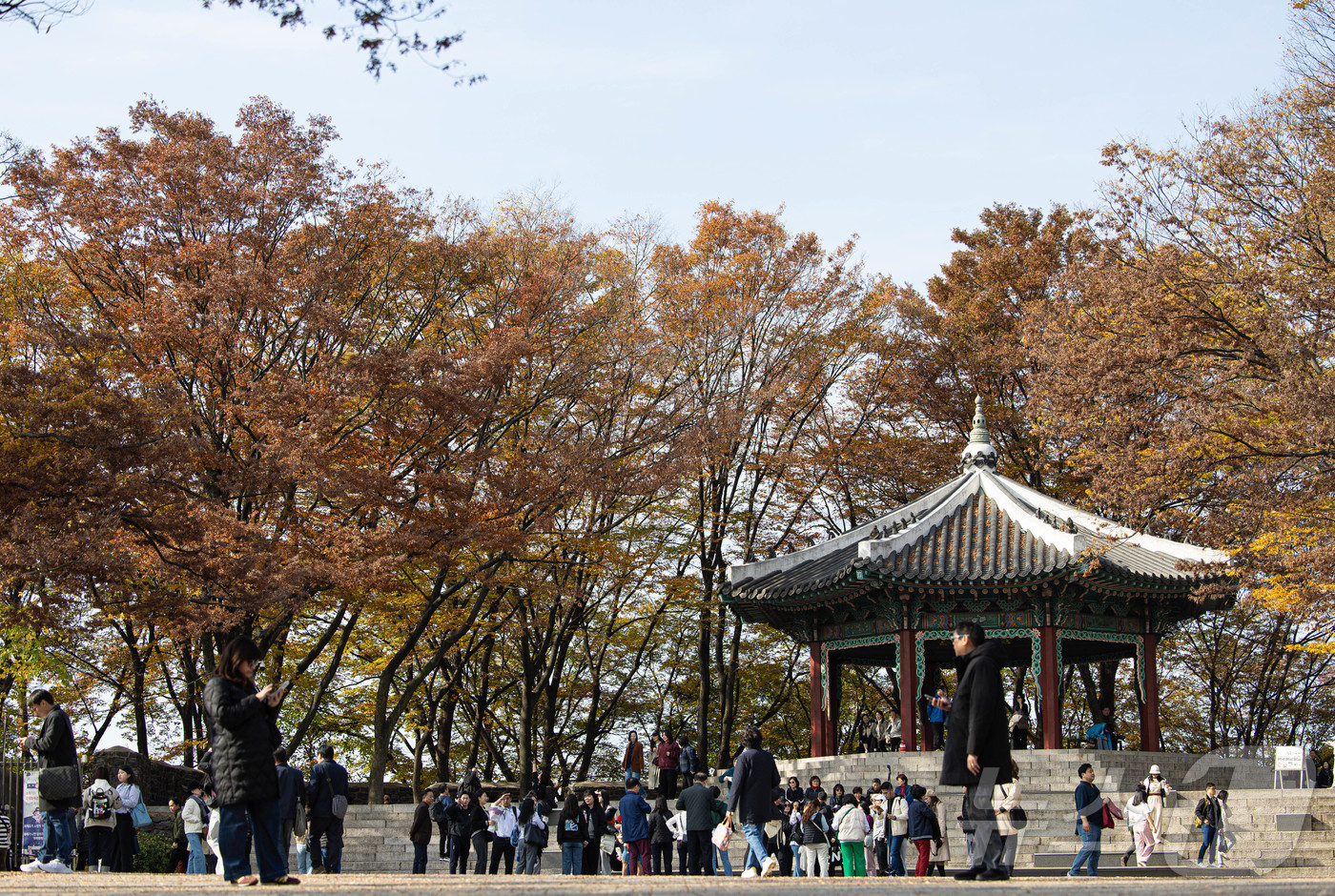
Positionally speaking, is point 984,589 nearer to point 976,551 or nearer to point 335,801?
point 976,551

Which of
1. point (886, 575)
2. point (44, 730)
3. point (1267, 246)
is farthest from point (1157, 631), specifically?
point (44, 730)

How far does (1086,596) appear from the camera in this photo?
66.2ft

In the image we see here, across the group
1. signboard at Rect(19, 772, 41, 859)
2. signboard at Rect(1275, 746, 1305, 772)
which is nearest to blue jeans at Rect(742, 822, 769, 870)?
signboard at Rect(19, 772, 41, 859)

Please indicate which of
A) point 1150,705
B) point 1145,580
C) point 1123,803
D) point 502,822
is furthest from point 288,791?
point 1150,705

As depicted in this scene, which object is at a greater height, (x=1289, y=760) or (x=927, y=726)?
(x=927, y=726)

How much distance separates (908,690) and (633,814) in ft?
20.5

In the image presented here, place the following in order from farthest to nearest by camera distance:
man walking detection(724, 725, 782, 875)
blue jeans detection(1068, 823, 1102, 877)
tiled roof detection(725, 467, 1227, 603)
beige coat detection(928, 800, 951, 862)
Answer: tiled roof detection(725, 467, 1227, 603)
beige coat detection(928, 800, 951, 862)
blue jeans detection(1068, 823, 1102, 877)
man walking detection(724, 725, 782, 875)

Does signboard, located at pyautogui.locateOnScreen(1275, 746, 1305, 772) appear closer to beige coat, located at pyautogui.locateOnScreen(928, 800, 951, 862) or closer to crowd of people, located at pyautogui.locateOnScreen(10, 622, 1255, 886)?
crowd of people, located at pyautogui.locateOnScreen(10, 622, 1255, 886)

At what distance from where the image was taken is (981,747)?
7.18 meters

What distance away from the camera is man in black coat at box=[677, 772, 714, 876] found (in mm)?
13484

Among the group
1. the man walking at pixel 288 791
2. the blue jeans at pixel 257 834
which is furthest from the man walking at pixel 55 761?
the blue jeans at pixel 257 834

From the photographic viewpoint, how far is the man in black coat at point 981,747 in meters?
7.20

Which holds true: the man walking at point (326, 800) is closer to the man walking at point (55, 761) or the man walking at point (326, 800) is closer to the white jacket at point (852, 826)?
the man walking at point (55, 761)

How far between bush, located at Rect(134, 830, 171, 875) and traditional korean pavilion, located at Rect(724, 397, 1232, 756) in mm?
9645
